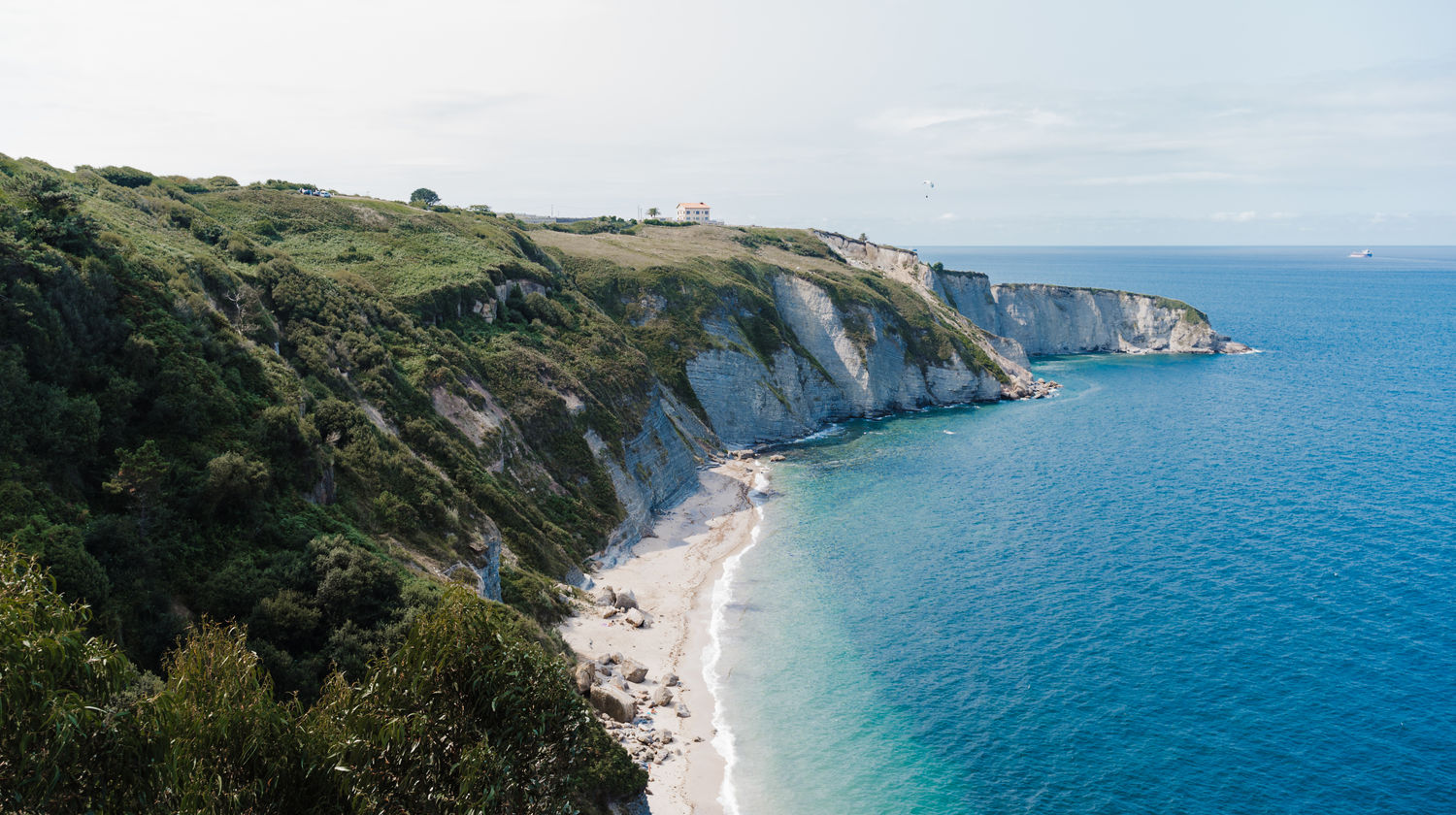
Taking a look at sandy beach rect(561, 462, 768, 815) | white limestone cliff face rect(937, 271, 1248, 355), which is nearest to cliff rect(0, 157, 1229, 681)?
sandy beach rect(561, 462, 768, 815)

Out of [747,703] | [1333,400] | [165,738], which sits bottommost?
[747,703]

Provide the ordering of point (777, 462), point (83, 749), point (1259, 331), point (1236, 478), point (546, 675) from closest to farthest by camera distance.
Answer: point (83, 749), point (546, 675), point (1236, 478), point (777, 462), point (1259, 331)

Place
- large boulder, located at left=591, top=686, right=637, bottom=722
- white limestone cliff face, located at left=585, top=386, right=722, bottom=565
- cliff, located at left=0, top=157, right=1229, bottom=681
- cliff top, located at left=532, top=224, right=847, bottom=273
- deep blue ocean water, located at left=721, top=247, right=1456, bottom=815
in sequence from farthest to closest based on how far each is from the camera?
cliff top, located at left=532, top=224, right=847, bottom=273, white limestone cliff face, located at left=585, top=386, right=722, bottom=565, large boulder, located at left=591, top=686, right=637, bottom=722, deep blue ocean water, located at left=721, top=247, right=1456, bottom=815, cliff, located at left=0, top=157, right=1229, bottom=681

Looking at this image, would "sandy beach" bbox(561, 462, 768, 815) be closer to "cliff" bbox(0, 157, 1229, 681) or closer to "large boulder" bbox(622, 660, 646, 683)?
"large boulder" bbox(622, 660, 646, 683)

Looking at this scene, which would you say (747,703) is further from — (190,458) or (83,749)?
(83,749)

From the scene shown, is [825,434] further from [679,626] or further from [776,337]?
[679,626]

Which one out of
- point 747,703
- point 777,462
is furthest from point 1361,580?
point 777,462

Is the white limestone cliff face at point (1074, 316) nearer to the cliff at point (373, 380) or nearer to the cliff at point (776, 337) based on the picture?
the cliff at point (776, 337)
